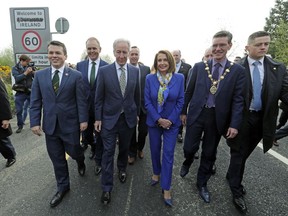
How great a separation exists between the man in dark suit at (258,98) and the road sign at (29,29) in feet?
18.6

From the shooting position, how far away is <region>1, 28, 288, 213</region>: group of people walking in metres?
2.50

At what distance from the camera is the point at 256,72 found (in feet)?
8.30

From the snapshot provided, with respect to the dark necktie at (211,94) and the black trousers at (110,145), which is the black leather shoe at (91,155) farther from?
the dark necktie at (211,94)

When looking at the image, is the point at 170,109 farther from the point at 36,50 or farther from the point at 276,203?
the point at 36,50

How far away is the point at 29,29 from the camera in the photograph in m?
5.89

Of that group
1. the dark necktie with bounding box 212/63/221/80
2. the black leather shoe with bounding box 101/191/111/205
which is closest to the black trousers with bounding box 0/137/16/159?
the black leather shoe with bounding box 101/191/111/205

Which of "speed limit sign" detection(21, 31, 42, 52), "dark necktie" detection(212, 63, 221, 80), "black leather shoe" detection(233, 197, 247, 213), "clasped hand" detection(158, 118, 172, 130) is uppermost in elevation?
"speed limit sign" detection(21, 31, 42, 52)

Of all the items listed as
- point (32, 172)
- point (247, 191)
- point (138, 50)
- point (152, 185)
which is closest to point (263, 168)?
point (247, 191)

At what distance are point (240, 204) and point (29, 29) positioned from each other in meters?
6.69

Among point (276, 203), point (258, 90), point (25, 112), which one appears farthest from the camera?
point (25, 112)

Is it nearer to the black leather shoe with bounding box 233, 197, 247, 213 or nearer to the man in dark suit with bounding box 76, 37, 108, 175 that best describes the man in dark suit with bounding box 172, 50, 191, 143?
the man in dark suit with bounding box 76, 37, 108, 175

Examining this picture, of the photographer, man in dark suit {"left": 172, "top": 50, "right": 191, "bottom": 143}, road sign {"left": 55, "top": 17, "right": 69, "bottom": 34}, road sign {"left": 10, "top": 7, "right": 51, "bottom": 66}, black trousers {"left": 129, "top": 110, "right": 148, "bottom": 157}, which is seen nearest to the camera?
black trousers {"left": 129, "top": 110, "right": 148, "bottom": 157}

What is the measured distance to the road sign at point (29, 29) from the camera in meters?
5.82

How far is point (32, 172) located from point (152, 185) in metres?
2.08
